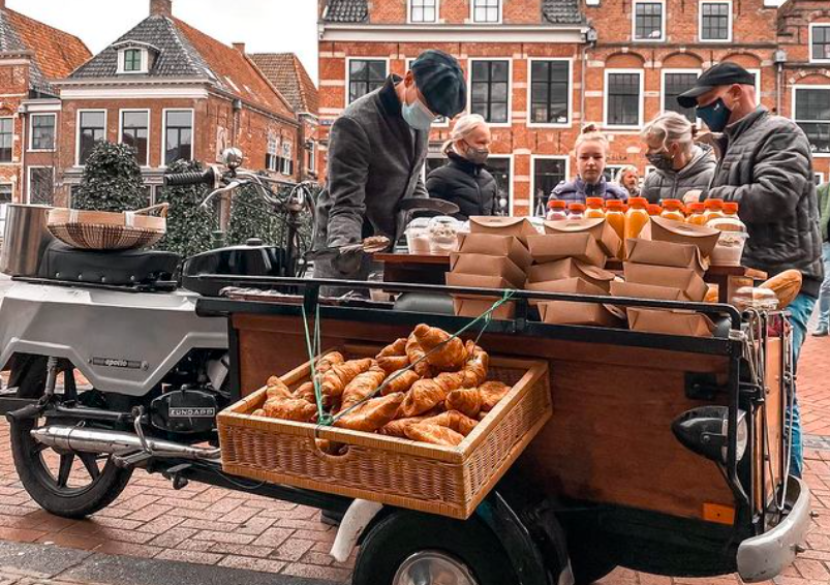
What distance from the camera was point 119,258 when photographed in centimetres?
322

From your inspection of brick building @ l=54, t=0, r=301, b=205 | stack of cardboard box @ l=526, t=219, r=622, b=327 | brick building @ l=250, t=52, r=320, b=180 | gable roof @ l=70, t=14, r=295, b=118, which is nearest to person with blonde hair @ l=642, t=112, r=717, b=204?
stack of cardboard box @ l=526, t=219, r=622, b=327

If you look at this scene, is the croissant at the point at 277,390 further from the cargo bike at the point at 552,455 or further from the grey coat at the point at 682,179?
the grey coat at the point at 682,179

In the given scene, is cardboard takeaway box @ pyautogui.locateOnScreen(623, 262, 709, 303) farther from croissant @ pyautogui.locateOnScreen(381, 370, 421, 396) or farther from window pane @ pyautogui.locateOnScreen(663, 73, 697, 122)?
window pane @ pyautogui.locateOnScreen(663, 73, 697, 122)

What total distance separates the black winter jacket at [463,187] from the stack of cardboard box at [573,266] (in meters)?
2.53

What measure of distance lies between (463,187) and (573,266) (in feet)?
8.86

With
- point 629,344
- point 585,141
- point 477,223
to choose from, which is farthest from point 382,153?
point 585,141

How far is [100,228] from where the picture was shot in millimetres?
3154

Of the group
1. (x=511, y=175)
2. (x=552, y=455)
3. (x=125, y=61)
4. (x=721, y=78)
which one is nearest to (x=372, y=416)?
(x=552, y=455)

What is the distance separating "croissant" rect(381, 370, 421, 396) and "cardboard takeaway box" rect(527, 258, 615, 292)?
47 cm

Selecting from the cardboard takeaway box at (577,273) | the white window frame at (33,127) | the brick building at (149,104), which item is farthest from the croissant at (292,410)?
the white window frame at (33,127)

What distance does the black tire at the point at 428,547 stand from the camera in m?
2.08

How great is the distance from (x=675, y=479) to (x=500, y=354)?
55 cm

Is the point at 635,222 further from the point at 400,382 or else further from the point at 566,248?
the point at 400,382

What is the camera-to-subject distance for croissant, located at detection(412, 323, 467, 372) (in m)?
2.09
